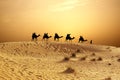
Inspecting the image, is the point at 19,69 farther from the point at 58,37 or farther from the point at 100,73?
the point at 58,37

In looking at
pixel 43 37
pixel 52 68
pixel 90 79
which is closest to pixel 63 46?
pixel 43 37

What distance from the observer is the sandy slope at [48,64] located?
65.5 feet

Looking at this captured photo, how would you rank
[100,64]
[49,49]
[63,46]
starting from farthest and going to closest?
[63,46] → [49,49] → [100,64]

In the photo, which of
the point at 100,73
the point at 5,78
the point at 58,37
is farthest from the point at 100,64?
the point at 58,37

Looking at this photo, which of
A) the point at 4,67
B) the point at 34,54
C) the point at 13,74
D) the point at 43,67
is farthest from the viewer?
the point at 34,54

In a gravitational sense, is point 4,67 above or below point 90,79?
above

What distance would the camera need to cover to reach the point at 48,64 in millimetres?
25609

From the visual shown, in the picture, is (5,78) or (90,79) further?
(90,79)

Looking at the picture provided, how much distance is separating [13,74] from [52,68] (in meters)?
5.83

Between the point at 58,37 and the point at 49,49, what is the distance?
38.5ft

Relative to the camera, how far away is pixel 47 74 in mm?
20672

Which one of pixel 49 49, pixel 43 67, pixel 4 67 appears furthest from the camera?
pixel 49 49

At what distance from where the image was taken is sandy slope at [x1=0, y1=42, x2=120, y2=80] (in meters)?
20.0

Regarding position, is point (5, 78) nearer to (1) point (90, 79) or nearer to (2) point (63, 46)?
(1) point (90, 79)
